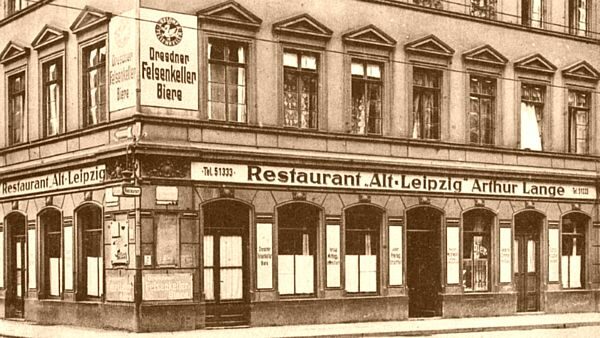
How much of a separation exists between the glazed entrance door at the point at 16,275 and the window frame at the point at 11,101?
2339 mm

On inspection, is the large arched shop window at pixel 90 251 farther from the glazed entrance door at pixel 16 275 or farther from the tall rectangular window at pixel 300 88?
the tall rectangular window at pixel 300 88

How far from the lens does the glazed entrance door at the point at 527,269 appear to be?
27.0 meters

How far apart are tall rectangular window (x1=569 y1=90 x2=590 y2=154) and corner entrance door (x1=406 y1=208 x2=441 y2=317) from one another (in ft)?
18.5

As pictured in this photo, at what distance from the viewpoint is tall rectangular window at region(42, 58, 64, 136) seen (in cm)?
2362

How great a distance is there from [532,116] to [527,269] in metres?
4.24


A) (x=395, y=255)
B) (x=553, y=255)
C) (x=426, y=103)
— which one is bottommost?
(x=553, y=255)

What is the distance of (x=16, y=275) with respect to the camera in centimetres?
2570

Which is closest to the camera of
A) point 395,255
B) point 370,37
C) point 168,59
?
point 168,59

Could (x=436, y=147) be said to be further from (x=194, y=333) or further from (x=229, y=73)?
(x=194, y=333)

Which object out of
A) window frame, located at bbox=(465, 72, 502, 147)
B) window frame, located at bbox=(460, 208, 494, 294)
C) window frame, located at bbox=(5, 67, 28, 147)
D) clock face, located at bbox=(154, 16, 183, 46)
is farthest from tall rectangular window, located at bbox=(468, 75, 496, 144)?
window frame, located at bbox=(5, 67, 28, 147)

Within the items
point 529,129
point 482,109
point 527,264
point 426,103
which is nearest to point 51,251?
point 426,103

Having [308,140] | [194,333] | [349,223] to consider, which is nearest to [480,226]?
[349,223]

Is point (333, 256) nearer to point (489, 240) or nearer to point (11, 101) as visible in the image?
point (489, 240)

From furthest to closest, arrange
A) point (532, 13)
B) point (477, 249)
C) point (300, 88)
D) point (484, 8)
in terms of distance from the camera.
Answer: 1. point (532, 13)
2. point (484, 8)
3. point (477, 249)
4. point (300, 88)
